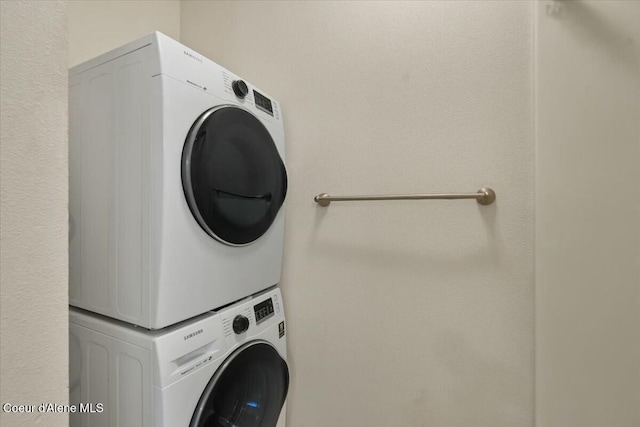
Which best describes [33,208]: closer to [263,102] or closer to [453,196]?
[263,102]

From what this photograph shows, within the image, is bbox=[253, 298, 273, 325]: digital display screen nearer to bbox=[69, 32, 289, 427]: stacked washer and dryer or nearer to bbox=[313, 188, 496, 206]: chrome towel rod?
bbox=[69, 32, 289, 427]: stacked washer and dryer

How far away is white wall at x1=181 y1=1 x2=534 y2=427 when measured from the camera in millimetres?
919

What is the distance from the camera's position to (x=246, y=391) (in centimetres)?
94

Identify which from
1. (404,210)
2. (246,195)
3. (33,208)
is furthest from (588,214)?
(33,208)

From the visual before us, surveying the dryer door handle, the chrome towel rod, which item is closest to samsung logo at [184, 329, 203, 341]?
the dryer door handle

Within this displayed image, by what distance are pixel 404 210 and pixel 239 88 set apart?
70 centimetres

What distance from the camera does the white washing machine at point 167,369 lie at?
0.65 m

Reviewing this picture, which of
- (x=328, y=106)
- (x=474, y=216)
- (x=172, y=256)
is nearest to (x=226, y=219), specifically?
(x=172, y=256)

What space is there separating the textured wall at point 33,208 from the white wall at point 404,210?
2.71 ft

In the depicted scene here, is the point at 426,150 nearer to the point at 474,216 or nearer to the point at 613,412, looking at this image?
the point at 474,216

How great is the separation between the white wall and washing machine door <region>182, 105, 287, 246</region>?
0.23m

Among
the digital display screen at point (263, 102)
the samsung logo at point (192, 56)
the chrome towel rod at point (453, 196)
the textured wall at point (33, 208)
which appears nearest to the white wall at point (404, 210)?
the chrome towel rod at point (453, 196)

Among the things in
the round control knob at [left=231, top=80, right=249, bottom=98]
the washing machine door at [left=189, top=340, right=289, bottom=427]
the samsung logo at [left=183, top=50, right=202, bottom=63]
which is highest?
the samsung logo at [left=183, top=50, right=202, bottom=63]

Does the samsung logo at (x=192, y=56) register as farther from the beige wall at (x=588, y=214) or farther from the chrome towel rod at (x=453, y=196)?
the beige wall at (x=588, y=214)
